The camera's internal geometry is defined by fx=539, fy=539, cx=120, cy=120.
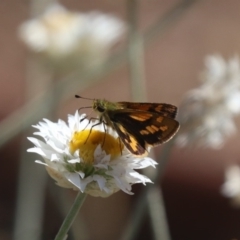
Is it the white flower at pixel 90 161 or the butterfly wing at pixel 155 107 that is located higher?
the butterfly wing at pixel 155 107

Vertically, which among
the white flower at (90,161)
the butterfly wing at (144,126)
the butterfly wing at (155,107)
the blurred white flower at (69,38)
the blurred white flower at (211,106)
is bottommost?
the white flower at (90,161)

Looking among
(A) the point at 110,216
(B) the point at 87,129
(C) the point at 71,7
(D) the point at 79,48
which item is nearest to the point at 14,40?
(C) the point at 71,7

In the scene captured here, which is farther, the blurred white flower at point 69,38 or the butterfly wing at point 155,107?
the blurred white flower at point 69,38

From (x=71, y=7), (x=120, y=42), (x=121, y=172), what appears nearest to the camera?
(x=121, y=172)

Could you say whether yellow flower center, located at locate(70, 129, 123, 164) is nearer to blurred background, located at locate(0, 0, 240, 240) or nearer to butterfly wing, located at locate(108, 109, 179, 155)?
butterfly wing, located at locate(108, 109, 179, 155)

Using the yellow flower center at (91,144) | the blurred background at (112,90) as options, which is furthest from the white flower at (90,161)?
the blurred background at (112,90)

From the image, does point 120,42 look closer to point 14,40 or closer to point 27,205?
point 14,40

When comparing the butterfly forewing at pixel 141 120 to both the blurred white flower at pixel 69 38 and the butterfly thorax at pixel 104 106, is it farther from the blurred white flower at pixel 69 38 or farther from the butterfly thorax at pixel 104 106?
the blurred white flower at pixel 69 38
